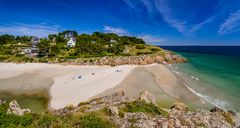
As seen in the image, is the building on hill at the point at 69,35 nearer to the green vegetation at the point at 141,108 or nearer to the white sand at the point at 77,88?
the white sand at the point at 77,88

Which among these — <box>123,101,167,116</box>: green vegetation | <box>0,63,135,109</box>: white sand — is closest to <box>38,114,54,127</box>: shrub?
<box>123,101,167,116</box>: green vegetation

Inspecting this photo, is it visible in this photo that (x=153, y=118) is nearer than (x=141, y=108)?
Yes

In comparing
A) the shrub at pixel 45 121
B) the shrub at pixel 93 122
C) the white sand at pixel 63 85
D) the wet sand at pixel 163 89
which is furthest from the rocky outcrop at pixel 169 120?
the white sand at pixel 63 85

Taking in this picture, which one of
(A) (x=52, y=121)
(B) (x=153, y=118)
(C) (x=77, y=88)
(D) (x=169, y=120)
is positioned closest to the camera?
(A) (x=52, y=121)

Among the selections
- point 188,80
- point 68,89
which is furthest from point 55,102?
point 188,80

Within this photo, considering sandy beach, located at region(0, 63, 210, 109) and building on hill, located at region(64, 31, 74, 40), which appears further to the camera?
building on hill, located at region(64, 31, 74, 40)

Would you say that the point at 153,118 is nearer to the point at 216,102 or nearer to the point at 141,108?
the point at 141,108

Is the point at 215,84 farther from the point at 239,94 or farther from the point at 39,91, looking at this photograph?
the point at 39,91

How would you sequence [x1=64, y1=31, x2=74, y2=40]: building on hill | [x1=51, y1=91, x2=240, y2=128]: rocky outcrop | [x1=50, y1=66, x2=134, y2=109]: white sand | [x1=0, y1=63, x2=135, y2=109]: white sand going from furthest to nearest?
[x1=64, y1=31, x2=74, y2=40]: building on hill
[x1=0, y1=63, x2=135, y2=109]: white sand
[x1=50, y1=66, x2=134, y2=109]: white sand
[x1=51, y1=91, x2=240, y2=128]: rocky outcrop

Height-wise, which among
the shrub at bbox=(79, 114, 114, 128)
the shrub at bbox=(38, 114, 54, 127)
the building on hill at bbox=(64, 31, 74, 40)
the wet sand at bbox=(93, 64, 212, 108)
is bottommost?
the wet sand at bbox=(93, 64, 212, 108)

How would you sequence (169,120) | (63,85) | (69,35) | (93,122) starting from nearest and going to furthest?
(93,122) → (169,120) → (63,85) → (69,35)

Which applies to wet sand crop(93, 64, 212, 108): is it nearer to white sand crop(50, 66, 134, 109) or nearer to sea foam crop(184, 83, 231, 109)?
sea foam crop(184, 83, 231, 109)

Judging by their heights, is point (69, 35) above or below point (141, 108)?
above

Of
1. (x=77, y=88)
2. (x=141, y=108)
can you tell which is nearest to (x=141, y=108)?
(x=141, y=108)
